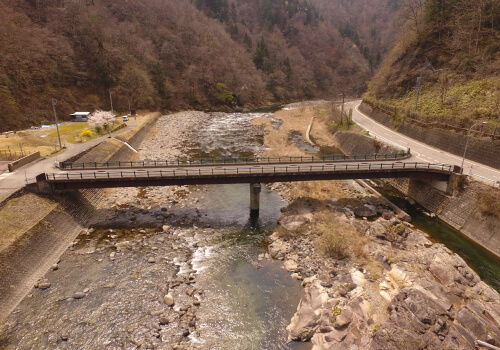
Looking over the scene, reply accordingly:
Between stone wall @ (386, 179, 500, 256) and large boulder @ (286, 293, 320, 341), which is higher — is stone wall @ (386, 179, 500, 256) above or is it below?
above

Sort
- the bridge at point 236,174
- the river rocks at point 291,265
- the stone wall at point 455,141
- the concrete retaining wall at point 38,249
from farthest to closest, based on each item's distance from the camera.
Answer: the stone wall at point 455,141
the bridge at point 236,174
the river rocks at point 291,265
the concrete retaining wall at point 38,249

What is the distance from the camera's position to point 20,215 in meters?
28.3

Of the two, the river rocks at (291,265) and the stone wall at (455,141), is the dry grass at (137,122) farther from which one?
the stone wall at (455,141)

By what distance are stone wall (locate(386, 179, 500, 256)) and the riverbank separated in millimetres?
4865

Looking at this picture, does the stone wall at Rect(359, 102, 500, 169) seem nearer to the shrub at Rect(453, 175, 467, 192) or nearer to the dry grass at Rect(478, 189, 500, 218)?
the shrub at Rect(453, 175, 467, 192)

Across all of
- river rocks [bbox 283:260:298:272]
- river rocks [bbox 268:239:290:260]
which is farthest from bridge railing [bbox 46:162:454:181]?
river rocks [bbox 283:260:298:272]

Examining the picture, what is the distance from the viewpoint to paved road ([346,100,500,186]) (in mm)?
35656

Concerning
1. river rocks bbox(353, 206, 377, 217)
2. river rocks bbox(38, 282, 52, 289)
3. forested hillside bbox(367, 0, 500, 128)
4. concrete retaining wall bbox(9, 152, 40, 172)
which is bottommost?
river rocks bbox(38, 282, 52, 289)

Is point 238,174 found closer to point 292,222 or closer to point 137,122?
point 292,222

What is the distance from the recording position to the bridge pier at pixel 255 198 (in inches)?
1444

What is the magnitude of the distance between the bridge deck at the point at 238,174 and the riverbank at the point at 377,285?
15.3ft

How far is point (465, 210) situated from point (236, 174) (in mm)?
26739

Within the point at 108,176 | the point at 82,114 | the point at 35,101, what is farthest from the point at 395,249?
the point at 35,101

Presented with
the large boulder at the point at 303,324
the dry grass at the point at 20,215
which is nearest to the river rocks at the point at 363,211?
the large boulder at the point at 303,324
